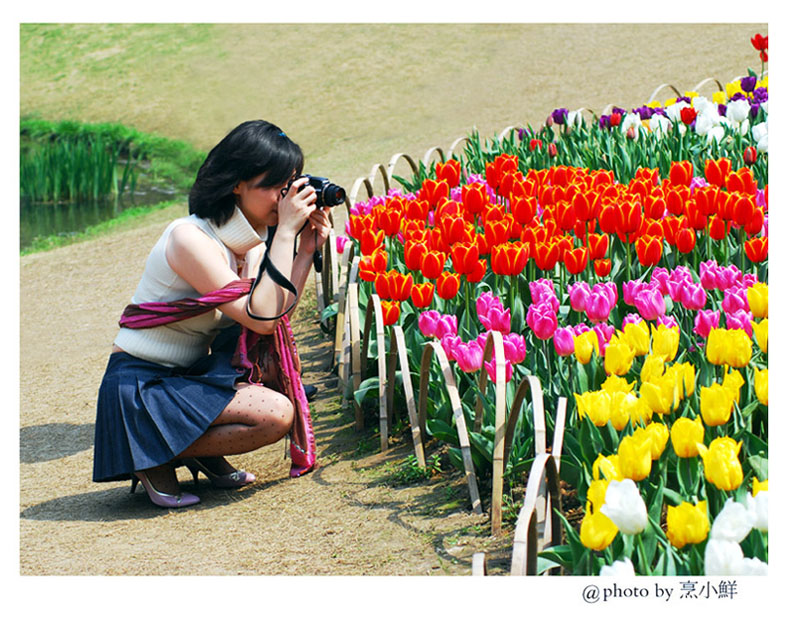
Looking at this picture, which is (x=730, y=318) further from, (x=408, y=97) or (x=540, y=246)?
(x=408, y=97)

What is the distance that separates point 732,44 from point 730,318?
32.7 feet

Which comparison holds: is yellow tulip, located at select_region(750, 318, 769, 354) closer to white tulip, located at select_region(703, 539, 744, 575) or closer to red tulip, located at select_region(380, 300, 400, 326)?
white tulip, located at select_region(703, 539, 744, 575)

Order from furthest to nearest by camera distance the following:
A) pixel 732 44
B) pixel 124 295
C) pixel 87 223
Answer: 1. pixel 732 44
2. pixel 87 223
3. pixel 124 295

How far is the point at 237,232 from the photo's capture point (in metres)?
3.55

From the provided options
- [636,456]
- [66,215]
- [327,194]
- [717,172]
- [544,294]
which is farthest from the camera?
[66,215]

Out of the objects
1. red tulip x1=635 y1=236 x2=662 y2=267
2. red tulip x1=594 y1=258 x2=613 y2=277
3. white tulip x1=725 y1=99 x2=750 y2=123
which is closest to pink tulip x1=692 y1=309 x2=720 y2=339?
red tulip x1=635 y1=236 x2=662 y2=267

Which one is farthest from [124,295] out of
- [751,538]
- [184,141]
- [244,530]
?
[184,141]

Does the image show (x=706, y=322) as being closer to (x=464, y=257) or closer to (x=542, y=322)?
(x=542, y=322)

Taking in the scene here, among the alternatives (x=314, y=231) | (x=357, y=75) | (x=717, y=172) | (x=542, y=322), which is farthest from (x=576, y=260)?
(x=357, y=75)

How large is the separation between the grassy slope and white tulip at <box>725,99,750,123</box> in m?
3.73

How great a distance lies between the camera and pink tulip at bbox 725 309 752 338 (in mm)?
2838

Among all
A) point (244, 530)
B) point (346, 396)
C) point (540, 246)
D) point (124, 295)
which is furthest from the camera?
point (124, 295)

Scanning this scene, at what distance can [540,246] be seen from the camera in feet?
11.3

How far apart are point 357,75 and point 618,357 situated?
A: 1150 centimetres
